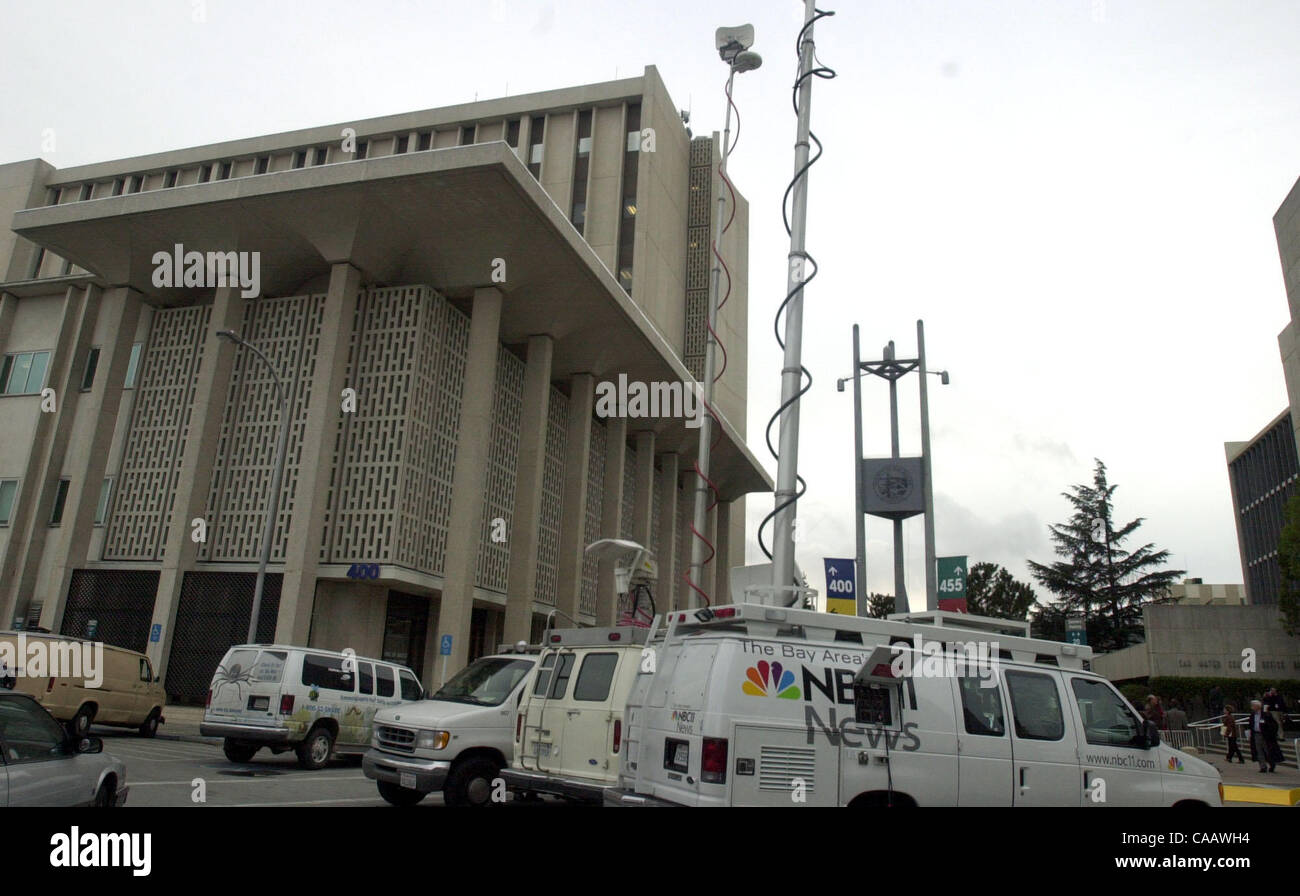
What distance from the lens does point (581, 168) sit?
45781 mm

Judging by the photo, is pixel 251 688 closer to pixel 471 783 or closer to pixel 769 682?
pixel 471 783

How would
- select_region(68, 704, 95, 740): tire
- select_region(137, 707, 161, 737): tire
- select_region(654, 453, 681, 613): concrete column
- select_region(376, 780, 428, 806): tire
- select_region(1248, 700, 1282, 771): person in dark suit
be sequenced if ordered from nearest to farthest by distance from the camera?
select_region(376, 780, 428, 806): tire → select_region(68, 704, 95, 740): tire → select_region(137, 707, 161, 737): tire → select_region(1248, 700, 1282, 771): person in dark suit → select_region(654, 453, 681, 613): concrete column

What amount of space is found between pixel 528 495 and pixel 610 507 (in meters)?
7.23

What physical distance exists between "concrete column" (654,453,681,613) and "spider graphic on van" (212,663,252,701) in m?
28.9

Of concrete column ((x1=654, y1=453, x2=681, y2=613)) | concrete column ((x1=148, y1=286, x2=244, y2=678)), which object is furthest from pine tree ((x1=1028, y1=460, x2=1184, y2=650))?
concrete column ((x1=148, y1=286, x2=244, y2=678))

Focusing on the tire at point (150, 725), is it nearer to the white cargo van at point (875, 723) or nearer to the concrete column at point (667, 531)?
the white cargo van at point (875, 723)

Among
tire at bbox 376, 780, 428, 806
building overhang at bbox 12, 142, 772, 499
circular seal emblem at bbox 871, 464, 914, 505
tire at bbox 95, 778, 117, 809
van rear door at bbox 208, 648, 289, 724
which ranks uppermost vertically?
building overhang at bbox 12, 142, 772, 499

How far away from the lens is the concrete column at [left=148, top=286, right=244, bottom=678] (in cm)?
2592

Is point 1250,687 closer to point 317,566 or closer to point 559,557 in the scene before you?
point 559,557

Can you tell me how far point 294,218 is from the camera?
86.6 ft

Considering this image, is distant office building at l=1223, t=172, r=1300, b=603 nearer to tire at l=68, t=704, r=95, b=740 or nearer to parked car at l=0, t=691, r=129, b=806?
tire at l=68, t=704, r=95, b=740
